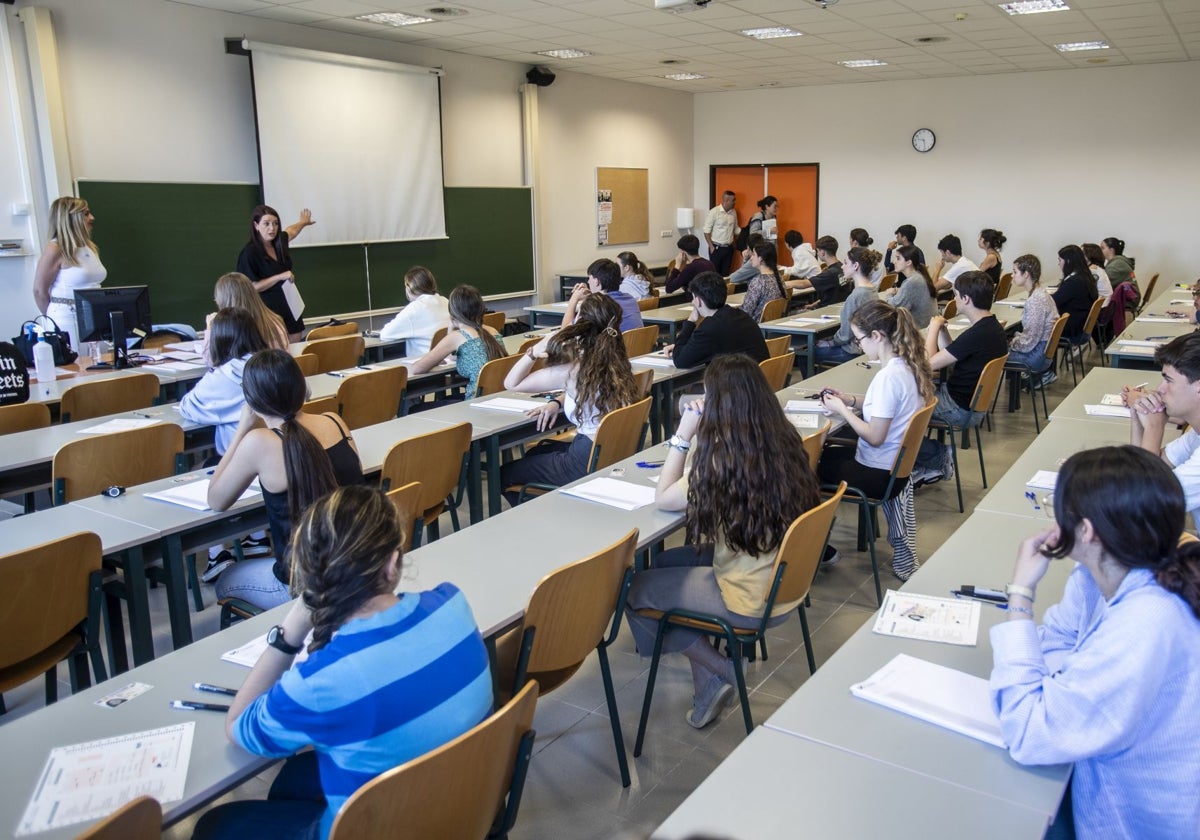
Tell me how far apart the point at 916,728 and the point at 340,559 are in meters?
1.09

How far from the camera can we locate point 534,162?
10.6 m

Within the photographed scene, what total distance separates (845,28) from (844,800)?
8327 mm

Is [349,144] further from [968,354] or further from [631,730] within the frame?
[631,730]

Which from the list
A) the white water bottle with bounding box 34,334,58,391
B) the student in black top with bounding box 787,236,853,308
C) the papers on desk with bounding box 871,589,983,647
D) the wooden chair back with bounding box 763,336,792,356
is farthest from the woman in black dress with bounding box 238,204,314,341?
the papers on desk with bounding box 871,589,983,647

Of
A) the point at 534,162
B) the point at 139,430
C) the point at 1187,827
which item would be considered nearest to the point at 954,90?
the point at 534,162

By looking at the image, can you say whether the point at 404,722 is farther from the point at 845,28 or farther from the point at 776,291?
the point at 845,28

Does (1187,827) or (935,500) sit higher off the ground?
(1187,827)

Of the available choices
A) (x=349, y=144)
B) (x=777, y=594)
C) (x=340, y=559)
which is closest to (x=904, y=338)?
(x=777, y=594)

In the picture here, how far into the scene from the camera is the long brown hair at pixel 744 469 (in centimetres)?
259

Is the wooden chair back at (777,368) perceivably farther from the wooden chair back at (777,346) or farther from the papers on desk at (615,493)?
the papers on desk at (615,493)

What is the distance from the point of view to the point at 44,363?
194 inches

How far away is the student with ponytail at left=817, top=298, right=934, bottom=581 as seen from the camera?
386cm

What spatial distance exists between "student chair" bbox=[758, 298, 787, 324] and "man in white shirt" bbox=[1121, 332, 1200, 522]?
185 inches

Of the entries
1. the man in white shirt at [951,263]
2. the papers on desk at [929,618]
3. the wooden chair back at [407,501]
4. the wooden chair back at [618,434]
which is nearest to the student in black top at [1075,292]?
the man in white shirt at [951,263]
